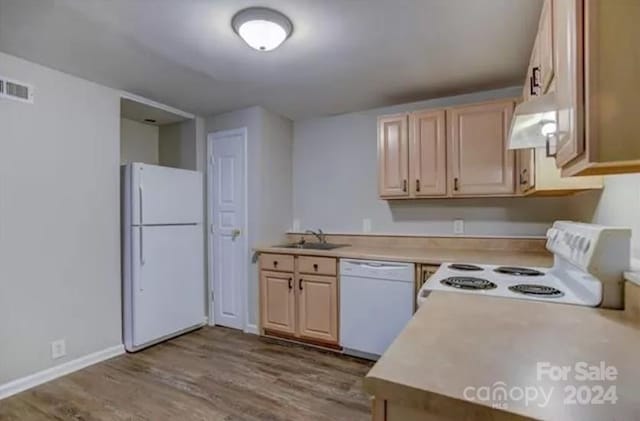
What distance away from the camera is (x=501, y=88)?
296 cm

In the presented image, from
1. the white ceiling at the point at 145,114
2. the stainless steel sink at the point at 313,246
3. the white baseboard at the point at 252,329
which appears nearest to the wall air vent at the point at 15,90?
the white ceiling at the point at 145,114

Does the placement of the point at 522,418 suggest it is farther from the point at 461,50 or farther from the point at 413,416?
the point at 461,50

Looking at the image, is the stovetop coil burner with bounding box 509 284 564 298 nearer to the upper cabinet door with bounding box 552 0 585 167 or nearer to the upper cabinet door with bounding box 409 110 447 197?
the upper cabinet door with bounding box 552 0 585 167

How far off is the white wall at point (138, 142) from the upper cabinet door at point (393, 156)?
2.66 meters

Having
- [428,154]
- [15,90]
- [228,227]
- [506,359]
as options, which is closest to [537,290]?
[506,359]

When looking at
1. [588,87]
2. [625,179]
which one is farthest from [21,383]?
[625,179]

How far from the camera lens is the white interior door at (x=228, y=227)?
3604mm

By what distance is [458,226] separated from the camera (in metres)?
3.13

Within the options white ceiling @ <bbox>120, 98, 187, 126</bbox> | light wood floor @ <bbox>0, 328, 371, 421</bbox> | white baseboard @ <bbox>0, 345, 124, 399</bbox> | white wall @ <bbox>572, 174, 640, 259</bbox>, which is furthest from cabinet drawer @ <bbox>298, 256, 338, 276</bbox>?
white ceiling @ <bbox>120, 98, 187, 126</bbox>

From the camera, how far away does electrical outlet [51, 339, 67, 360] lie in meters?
2.54

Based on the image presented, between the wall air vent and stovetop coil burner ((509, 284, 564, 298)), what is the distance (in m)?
3.19

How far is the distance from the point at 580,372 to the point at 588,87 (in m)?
0.64

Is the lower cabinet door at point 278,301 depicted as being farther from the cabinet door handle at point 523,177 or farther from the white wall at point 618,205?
the white wall at point 618,205

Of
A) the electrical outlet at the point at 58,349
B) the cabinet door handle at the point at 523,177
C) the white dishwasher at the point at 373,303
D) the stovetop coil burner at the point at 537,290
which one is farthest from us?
the white dishwasher at the point at 373,303
